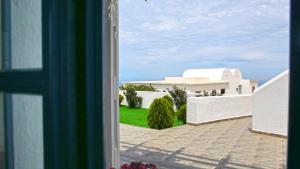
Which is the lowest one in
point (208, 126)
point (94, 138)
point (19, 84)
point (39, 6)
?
point (208, 126)

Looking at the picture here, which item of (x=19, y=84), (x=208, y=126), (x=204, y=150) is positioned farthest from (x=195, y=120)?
(x=19, y=84)

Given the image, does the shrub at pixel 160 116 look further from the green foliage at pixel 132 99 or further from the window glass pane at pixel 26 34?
the window glass pane at pixel 26 34

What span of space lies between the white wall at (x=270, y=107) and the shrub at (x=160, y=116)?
7.18 feet

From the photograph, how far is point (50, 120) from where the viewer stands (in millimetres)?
724

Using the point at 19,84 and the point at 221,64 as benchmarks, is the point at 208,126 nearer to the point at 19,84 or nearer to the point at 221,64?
the point at 19,84

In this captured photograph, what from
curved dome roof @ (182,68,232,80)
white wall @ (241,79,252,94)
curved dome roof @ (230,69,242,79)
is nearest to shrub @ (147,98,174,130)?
curved dome roof @ (182,68,232,80)

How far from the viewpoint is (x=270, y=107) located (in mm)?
6840

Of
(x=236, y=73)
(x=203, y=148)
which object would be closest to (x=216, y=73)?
(x=236, y=73)

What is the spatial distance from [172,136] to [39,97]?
6.06 metres

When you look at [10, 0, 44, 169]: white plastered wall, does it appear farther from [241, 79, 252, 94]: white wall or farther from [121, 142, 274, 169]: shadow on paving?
[241, 79, 252, 94]: white wall

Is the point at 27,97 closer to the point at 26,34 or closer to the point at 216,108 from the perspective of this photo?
the point at 26,34

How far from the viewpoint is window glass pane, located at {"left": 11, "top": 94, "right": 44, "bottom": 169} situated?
0.79 meters

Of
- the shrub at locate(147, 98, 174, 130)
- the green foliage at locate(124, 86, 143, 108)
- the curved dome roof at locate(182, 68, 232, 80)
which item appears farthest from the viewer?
the curved dome roof at locate(182, 68, 232, 80)

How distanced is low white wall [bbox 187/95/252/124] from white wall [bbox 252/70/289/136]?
5.09 ft
